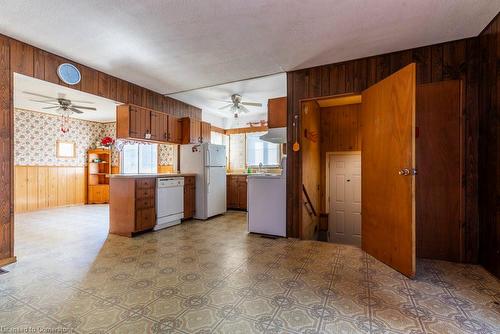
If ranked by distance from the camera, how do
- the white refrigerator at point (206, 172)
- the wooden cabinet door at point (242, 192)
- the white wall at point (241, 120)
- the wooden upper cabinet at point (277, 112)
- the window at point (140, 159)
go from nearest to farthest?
the wooden upper cabinet at point (277, 112)
the white refrigerator at point (206, 172)
the wooden cabinet door at point (242, 192)
the white wall at point (241, 120)
the window at point (140, 159)

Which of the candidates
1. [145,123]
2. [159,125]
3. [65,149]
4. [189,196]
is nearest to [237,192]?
[189,196]

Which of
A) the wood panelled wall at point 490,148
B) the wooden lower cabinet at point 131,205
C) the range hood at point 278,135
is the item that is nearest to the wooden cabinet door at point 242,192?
the range hood at point 278,135

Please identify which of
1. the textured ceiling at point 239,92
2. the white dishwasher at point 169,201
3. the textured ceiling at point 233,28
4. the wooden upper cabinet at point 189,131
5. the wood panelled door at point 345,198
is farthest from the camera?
the wooden upper cabinet at point 189,131

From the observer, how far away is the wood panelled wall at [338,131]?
15.0 ft

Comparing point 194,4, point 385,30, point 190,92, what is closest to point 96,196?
point 190,92

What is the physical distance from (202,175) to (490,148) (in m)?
4.20

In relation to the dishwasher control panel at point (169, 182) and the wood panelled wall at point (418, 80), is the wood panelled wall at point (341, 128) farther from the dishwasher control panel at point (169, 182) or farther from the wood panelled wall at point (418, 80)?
the dishwasher control panel at point (169, 182)

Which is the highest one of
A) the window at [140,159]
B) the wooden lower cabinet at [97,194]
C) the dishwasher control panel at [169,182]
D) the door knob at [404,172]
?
the window at [140,159]

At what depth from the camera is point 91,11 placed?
223cm

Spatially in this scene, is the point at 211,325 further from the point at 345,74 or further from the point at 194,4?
the point at 345,74

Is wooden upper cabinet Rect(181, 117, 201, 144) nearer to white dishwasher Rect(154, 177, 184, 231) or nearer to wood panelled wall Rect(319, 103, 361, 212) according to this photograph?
white dishwasher Rect(154, 177, 184, 231)

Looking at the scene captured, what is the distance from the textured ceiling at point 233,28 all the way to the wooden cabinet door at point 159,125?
1299mm

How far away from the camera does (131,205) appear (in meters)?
3.72

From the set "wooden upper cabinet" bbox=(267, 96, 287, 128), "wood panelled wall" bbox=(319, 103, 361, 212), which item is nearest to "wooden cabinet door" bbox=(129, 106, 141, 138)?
"wooden upper cabinet" bbox=(267, 96, 287, 128)
